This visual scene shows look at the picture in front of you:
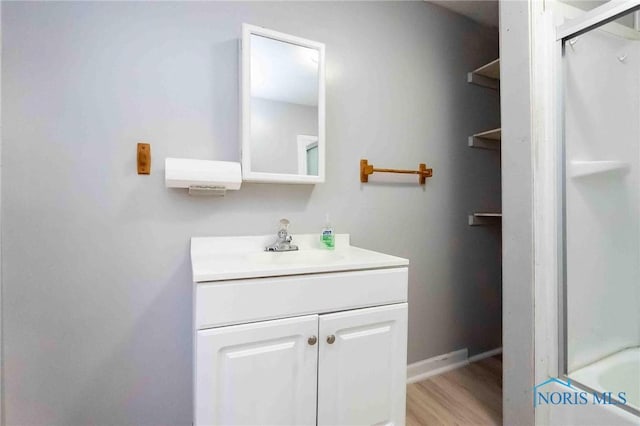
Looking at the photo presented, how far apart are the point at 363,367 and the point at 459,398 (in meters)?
0.95

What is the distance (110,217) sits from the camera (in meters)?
1.18

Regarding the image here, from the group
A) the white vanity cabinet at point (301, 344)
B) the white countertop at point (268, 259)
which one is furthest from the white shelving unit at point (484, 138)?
the white vanity cabinet at point (301, 344)

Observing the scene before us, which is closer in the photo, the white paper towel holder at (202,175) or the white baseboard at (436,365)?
the white paper towel holder at (202,175)

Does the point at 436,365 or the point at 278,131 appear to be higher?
the point at 278,131

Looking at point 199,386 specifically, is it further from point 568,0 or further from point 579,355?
point 568,0

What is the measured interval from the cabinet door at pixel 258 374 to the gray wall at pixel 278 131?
72 centimetres

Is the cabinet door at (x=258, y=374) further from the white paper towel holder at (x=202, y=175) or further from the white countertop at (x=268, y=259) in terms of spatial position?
the white paper towel holder at (x=202, y=175)

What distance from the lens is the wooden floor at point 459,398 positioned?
146 cm

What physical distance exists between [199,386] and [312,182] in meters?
0.93

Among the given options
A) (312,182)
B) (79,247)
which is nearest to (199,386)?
(79,247)

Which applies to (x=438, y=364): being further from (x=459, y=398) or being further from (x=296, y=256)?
(x=296, y=256)

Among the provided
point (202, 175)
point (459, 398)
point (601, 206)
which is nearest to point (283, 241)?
point (202, 175)

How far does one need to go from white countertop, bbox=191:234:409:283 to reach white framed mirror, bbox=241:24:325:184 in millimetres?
319

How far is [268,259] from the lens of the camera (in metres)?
1.29
